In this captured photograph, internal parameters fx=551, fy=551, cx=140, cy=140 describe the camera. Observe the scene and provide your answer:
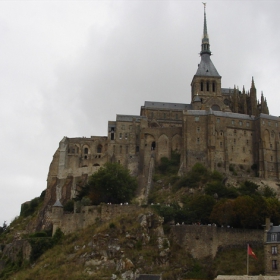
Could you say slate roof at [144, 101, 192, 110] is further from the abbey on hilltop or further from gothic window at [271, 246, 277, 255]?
gothic window at [271, 246, 277, 255]

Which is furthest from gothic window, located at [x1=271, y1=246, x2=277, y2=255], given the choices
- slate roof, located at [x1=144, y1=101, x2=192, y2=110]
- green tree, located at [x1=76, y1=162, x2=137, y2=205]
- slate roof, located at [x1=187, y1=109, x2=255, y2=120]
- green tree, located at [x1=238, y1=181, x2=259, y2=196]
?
slate roof, located at [x1=144, y1=101, x2=192, y2=110]

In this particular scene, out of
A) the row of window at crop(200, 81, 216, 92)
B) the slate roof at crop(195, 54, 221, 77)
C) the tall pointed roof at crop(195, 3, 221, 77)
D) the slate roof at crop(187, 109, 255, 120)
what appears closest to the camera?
the slate roof at crop(187, 109, 255, 120)

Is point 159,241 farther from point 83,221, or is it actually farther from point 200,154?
point 200,154

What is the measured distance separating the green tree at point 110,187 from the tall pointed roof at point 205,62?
125 feet

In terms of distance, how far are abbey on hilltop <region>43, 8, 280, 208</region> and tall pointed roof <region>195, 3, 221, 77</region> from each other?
6.27 metres

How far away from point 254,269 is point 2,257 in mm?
31538

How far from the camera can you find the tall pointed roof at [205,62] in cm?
10512

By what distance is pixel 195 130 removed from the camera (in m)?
87.0

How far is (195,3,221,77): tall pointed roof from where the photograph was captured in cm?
10512

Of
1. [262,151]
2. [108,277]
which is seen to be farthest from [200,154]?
[108,277]

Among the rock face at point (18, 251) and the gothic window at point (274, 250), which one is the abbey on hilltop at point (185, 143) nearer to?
the rock face at point (18, 251)

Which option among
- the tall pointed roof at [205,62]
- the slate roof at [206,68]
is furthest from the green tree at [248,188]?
the tall pointed roof at [205,62]

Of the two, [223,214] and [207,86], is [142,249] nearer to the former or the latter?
[223,214]

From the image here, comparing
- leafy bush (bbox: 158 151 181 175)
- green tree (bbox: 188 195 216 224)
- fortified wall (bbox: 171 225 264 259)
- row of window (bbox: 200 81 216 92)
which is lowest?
fortified wall (bbox: 171 225 264 259)
